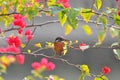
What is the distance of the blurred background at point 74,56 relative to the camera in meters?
3.74

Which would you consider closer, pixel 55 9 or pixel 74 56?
pixel 55 9

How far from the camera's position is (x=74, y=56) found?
3.92 meters

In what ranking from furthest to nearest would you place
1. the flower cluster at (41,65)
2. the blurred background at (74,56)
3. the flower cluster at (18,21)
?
the blurred background at (74,56)
the flower cluster at (18,21)
the flower cluster at (41,65)

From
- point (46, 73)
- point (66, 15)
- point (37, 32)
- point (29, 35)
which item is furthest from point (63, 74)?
point (66, 15)

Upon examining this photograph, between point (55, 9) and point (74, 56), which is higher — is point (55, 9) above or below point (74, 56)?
above


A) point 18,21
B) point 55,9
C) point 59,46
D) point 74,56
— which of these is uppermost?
point 55,9

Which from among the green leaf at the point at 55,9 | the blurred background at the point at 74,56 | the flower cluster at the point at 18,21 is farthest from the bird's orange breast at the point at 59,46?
the blurred background at the point at 74,56

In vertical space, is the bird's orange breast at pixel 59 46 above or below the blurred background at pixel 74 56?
above

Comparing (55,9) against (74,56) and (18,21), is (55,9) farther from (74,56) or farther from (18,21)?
(74,56)

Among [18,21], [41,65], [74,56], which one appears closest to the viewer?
[41,65]

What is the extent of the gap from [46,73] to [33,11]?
6.50 ft

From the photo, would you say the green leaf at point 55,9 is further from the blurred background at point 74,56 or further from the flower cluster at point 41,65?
the blurred background at point 74,56

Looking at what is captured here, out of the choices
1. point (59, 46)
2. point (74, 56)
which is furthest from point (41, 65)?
point (74, 56)

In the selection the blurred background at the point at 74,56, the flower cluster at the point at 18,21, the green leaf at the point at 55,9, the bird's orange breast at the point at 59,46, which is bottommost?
the blurred background at the point at 74,56
